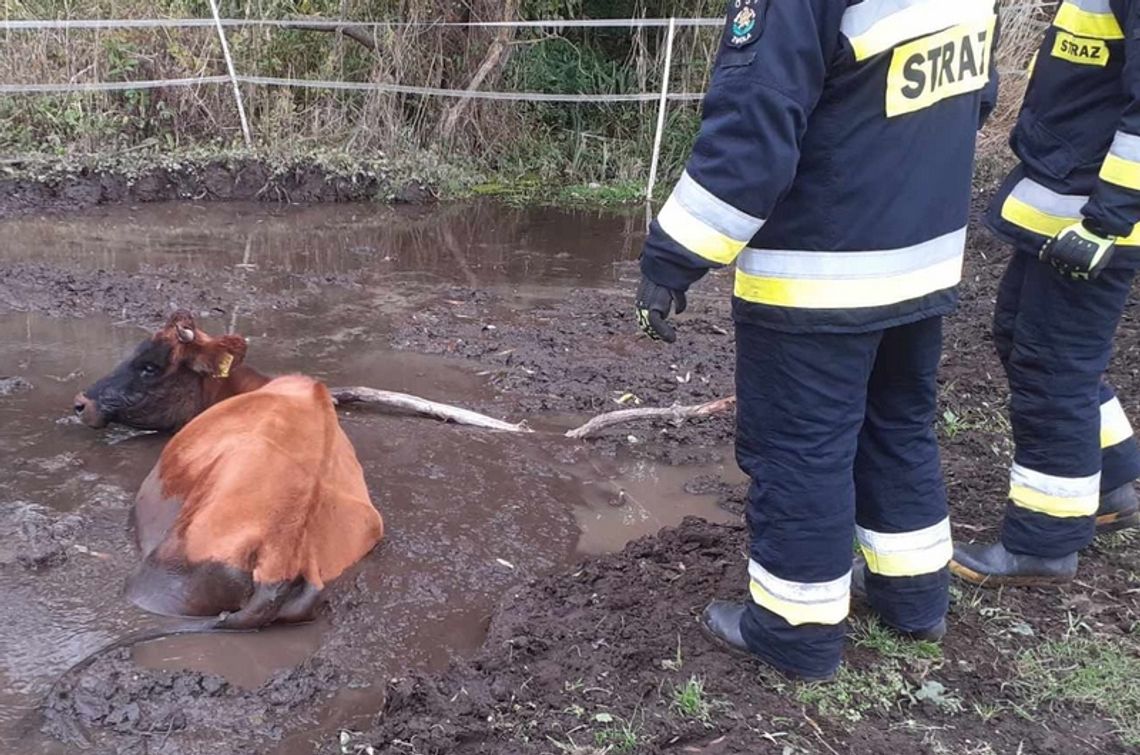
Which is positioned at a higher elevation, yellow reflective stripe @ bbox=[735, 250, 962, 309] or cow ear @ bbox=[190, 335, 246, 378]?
yellow reflective stripe @ bbox=[735, 250, 962, 309]

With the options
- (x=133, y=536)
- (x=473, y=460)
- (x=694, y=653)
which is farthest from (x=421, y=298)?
(x=694, y=653)

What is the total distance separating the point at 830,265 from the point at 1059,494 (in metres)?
1.44

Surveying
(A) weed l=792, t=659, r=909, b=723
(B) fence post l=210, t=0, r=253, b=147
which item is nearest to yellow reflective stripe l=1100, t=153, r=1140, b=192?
(A) weed l=792, t=659, r=909, b=723

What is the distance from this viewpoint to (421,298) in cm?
748

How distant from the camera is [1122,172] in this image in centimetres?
306

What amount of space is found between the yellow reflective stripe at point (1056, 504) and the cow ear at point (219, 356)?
3306 millimetres

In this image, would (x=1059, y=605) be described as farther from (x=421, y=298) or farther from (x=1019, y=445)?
(x=421, y=298)

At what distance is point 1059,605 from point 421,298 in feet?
16.2

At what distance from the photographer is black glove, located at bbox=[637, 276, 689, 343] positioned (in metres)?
2.78

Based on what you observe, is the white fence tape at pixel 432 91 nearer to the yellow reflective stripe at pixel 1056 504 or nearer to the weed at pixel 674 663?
the yellow reflective stripe at pixel 1056 504

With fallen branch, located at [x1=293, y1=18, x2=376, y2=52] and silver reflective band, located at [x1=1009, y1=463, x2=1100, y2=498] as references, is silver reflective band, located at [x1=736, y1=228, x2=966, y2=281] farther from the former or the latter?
fallen branch, located at [x1=293, y1=18, x2=376, y2=52]

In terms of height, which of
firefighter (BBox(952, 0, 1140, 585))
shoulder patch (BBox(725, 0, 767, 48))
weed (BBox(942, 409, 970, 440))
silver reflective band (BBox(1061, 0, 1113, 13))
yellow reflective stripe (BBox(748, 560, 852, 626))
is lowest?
weed (BBox(942, 409, 970, 440))

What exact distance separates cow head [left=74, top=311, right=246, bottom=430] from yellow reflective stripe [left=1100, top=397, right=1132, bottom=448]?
361 cm

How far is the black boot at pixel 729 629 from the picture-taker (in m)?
3.11
